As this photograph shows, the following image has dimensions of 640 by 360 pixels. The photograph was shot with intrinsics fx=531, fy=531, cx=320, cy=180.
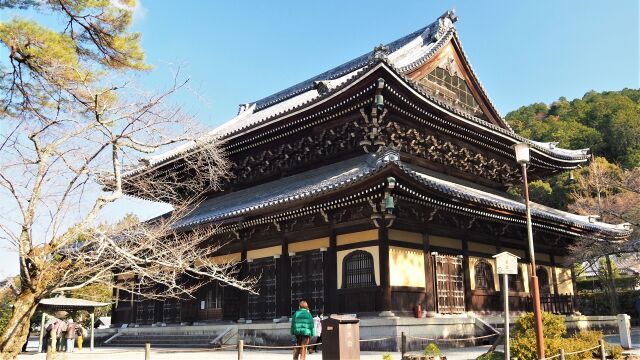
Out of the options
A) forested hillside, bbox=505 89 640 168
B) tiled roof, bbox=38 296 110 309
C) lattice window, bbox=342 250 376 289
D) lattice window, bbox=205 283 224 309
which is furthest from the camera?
forested hillside, bbox=505 89 640 168

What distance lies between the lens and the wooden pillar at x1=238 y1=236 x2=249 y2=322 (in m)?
20.9

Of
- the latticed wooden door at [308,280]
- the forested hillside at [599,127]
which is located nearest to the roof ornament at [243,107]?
the latticed wooden door at [308,280]

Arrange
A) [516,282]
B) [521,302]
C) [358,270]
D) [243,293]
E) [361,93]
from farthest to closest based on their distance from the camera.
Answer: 1. [516,282]
2. [521,302]
3. [243,293]
4. [361,93]
5. [358,270]

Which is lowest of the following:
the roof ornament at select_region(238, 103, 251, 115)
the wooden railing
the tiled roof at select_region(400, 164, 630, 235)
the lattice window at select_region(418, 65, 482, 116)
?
the wooden railing

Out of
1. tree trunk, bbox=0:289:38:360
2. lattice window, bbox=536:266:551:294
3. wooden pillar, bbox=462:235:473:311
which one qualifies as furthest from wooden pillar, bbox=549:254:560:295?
tree trunk, bbox=0:289:38:360

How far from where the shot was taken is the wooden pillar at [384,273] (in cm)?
→ 1681

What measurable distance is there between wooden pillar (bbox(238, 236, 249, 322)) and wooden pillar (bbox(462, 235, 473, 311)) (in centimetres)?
841

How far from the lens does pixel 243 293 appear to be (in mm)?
21234

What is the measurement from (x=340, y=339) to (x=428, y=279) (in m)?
7.70

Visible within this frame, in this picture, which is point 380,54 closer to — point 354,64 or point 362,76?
point 362,76

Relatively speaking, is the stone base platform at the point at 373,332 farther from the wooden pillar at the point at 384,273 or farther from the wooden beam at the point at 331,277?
the wooden beam at the point at 331,277

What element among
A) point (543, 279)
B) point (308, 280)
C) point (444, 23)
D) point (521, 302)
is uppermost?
point (444, 23)

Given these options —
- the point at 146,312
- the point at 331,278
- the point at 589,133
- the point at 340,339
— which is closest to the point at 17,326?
the point at 340,339

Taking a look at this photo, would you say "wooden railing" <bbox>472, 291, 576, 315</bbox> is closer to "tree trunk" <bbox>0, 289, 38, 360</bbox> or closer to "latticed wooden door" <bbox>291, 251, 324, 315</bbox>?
"latticed wooden door" <bbox>291, 251, 324, 315</bbox>
